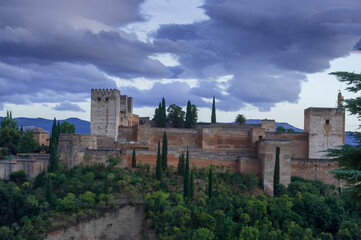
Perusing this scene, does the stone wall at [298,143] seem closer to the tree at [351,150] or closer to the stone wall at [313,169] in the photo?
the stone wall at [313,169]

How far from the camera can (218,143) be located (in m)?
34.1

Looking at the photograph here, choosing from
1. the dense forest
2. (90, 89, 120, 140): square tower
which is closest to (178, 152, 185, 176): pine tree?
the dense forest

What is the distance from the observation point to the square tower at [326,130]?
32750mm

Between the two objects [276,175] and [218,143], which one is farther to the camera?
[218,143]

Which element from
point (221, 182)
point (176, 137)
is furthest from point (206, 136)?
point (221, 182)

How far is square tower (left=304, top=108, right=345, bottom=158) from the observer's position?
3275 centimetres

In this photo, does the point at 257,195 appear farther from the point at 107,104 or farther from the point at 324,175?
the point at 107,104

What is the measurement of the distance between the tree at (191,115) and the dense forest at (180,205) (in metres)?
11.4

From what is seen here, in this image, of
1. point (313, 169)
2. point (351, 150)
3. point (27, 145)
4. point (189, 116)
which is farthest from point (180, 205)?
point (351, 150)

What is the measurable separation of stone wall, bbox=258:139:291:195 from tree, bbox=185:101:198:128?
11.8 meters

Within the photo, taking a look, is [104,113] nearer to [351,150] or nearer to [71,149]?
[71,149]

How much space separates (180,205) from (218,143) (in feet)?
35.2

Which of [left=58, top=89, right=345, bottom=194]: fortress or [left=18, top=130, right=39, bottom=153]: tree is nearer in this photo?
[left=58, top=89, right=345, bottom=194]: fortress

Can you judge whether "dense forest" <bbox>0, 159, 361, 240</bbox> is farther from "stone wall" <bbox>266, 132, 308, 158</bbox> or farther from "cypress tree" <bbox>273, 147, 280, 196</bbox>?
Result: "stone wall" <bbox>266, 132, 308, 158</bbox>
